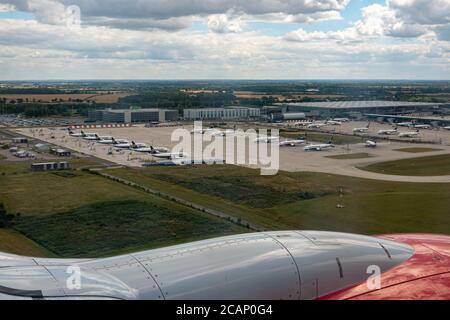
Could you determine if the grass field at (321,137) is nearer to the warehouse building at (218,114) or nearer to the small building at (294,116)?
the small building at (294,116)

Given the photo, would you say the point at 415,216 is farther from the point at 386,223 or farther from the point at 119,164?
the point at 119,164

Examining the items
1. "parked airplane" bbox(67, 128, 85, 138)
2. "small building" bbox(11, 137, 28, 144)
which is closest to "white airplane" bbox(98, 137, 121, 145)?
"parked airplane" bbox(67, 128, 85, 138)

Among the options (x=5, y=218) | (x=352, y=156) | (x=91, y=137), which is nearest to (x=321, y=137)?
(x=352, y=156)

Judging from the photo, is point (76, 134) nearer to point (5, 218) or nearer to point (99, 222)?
point (5, 218)

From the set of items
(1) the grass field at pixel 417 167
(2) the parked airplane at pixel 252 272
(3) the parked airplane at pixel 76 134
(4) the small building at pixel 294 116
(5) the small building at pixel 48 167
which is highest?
(2) the parked airplane at pixel 252 272

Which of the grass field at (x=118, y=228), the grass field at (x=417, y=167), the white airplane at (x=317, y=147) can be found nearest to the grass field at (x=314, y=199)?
the grass field at (x=118, y=228)

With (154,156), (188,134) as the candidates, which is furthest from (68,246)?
(188,134)
